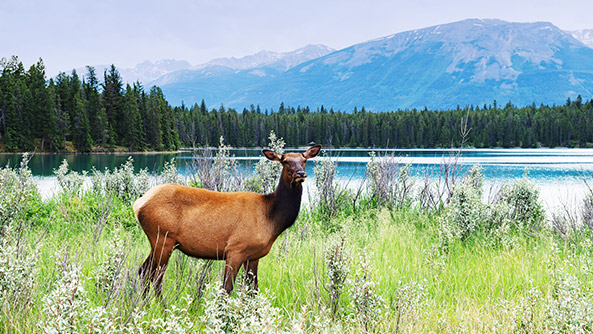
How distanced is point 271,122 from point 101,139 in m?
69.1

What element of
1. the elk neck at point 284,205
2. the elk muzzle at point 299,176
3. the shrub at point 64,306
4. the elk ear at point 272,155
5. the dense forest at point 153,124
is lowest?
the shrub at point 64,306

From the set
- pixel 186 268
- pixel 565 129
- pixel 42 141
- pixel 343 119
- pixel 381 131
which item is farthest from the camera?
pixel 343 119

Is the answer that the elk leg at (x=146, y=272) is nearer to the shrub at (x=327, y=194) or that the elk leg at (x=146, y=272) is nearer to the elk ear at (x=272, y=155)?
the elk ear at (x=272, y=155)

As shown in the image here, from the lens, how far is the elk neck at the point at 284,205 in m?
4.15

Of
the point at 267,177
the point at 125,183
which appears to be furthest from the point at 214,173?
the point at 125,183

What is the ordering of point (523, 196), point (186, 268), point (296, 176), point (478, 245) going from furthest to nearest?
point (523, 196), point (478, 245), point (186, 268), point (296, 176)

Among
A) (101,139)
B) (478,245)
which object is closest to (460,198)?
(478,245)

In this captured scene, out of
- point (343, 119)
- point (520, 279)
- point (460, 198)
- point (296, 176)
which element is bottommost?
point (520, 279)

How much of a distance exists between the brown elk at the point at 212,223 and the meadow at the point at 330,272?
0.90 ft

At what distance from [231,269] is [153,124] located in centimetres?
9200

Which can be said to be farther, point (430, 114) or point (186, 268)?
point (430, 114)

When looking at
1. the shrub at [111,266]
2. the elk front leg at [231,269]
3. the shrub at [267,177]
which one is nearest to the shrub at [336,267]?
the elk front leg at [231,269]

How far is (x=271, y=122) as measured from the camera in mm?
144750

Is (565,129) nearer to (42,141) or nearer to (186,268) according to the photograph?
(42,141)
